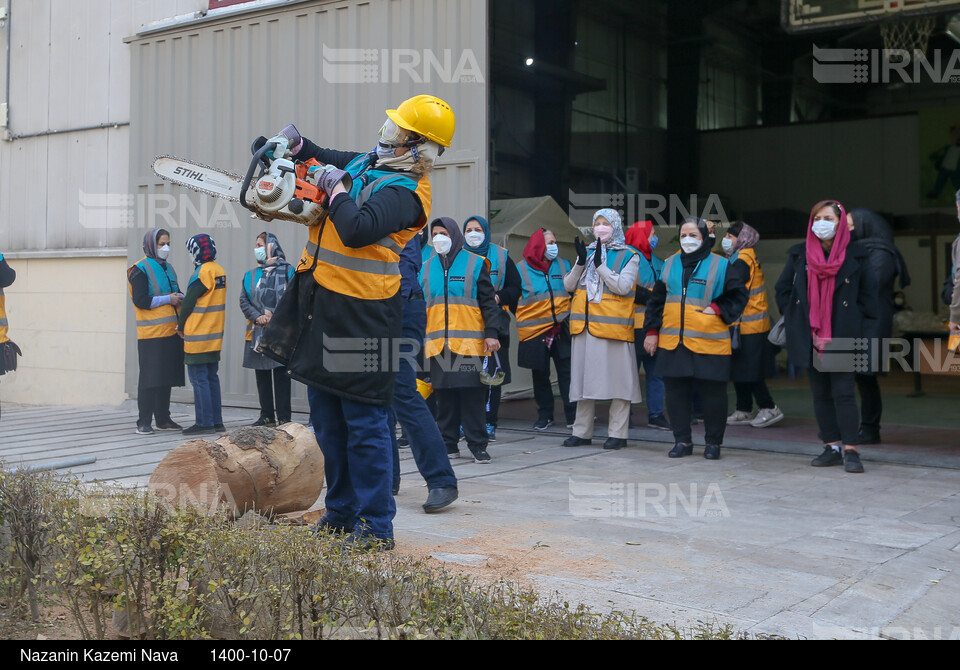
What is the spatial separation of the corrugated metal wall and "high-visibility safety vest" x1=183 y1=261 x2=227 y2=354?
135 centimetres

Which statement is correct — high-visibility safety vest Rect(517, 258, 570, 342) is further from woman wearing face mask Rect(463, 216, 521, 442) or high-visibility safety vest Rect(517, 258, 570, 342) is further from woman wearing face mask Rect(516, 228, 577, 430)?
woman wearing face mask Rect(463, 216, 521, 442)

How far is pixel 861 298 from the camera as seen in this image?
→ 701 cm

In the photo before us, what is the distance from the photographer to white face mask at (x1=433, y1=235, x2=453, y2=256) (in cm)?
738

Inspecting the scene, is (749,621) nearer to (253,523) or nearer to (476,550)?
(476,550)

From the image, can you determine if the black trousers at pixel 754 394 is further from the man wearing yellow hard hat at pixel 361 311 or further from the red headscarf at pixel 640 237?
the man wearing yellow hard hat at pixel 361 311

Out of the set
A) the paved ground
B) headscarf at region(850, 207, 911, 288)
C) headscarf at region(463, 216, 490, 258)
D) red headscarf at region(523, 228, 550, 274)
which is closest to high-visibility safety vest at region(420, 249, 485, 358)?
headscarf at region(463, 216, 490, 258)

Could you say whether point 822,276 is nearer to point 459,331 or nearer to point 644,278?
point 644,278

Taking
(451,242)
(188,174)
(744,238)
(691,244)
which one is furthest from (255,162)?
(744,238)

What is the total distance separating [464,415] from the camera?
24.2 ft

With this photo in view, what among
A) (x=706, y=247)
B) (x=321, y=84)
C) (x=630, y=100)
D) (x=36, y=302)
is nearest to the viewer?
(x=706, y=247)

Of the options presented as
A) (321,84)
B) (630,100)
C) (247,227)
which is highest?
(630,100)
